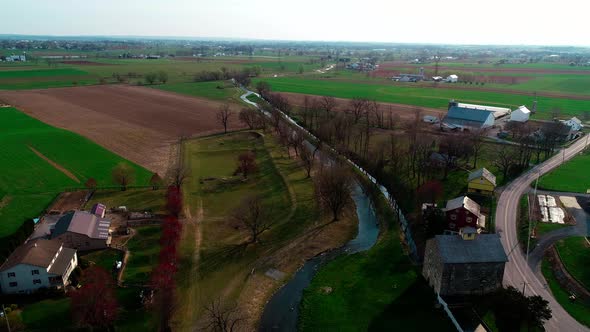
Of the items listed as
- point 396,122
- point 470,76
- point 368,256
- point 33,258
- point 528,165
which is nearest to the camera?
point 33,258

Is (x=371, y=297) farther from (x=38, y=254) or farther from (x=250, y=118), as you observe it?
(x=250, y=118)

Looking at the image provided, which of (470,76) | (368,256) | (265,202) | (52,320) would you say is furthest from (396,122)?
(470,76)

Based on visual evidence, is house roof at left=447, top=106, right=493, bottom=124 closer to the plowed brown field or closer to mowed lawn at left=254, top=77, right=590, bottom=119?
mowed lawn at left=254, top=77, right=590, bottom=119

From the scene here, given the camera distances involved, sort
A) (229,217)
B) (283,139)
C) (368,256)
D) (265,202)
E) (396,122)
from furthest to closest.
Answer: (396,122) → (283,139) → (265,202) → (229,217) → (368,256)

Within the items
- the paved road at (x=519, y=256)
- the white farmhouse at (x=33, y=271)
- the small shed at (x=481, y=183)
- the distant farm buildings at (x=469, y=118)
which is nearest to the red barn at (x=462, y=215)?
the paved road at (x=519, y=256)

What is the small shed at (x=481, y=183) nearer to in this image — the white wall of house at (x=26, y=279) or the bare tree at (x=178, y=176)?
the bare tree at (x=178, y=176)

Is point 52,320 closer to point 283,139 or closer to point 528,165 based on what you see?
point 283,139
